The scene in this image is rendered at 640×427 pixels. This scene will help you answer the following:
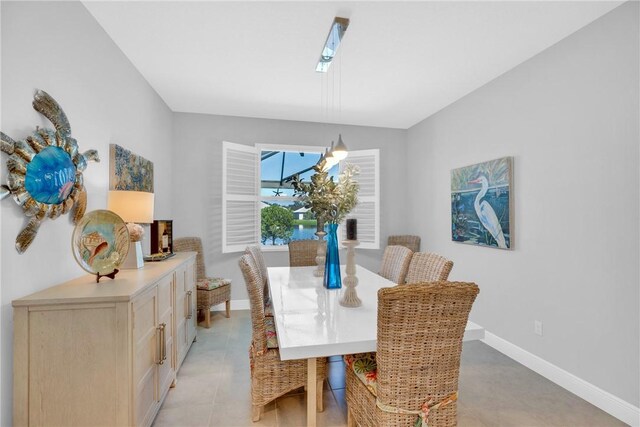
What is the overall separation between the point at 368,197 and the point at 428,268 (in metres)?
2.46

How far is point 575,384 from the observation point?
7.40 ft

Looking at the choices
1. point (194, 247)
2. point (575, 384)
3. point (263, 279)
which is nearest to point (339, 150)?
point (263, 279)

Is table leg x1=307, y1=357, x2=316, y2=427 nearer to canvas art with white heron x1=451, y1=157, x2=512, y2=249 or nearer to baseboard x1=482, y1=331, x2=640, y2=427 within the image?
baseboard x1=482, y1=331, x2=640, y2=427

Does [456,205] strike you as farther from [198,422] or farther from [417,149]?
[198,422]

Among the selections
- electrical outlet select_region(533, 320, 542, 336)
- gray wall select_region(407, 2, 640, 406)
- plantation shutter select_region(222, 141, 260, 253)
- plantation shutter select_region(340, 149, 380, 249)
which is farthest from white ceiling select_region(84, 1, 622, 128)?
electrical outlet select_region(533, 320, 542, 336)

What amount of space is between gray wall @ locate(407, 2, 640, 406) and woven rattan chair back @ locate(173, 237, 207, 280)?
Result: 3.35 metres

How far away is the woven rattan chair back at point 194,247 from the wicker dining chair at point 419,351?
2974 millimetres

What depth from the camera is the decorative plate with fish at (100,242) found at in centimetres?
164

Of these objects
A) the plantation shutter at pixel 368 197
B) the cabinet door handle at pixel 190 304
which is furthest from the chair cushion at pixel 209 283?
the plantation shutter at pixel 368 197

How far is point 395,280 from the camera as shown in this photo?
2.70 metres

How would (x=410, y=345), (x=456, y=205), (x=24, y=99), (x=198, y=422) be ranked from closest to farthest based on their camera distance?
(x=410, y=345), (x=24, y=99), (x=198, y=422), (x=456, y=205)

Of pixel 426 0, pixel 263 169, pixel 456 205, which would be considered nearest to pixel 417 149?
pixel 456 205

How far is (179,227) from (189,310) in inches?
61.6

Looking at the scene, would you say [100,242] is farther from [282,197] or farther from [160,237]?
[282,197]
